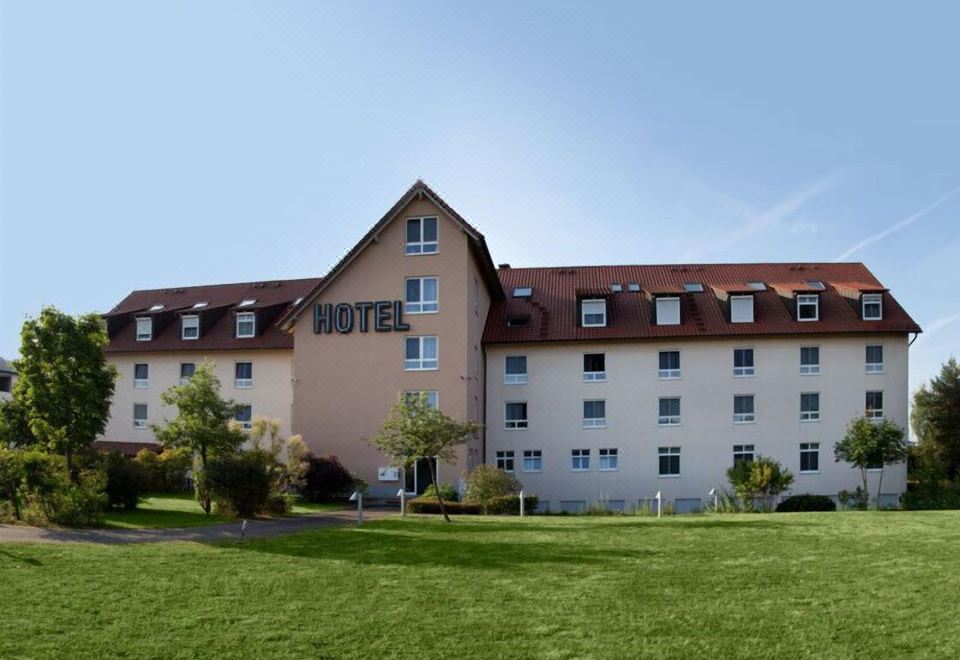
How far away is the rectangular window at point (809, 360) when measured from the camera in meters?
41.8

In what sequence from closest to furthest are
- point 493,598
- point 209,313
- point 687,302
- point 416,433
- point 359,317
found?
point 493,598, point 416,433, point 359,317, point 687,302, point 209,313

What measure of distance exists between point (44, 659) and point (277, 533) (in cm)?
1203

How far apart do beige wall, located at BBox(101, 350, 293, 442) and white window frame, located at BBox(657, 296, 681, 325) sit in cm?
1968

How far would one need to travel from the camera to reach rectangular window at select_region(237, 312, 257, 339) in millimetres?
47188

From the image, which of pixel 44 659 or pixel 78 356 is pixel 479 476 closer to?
pixel 78 356

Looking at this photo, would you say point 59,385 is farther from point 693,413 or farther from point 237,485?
point 693,413

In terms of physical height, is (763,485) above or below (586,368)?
below

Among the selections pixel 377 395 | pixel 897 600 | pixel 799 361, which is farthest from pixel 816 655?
pixel 799 361

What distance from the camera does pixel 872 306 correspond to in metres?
42.3

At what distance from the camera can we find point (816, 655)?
843 cm

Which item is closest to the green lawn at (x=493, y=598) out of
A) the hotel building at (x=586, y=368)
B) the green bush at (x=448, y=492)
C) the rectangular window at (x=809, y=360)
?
the green bush at (x=448, y=492)

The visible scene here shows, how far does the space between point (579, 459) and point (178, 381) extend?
75.6 ft

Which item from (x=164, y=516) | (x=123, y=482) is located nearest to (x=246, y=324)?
(x=123, y=482)

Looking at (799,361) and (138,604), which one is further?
(799,361)
